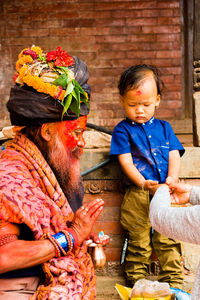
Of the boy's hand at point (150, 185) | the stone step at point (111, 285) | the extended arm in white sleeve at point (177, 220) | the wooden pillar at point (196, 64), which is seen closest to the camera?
the extended arm in white sleeve at point (177, 220)

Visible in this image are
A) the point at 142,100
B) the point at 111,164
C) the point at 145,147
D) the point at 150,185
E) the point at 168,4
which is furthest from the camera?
the point at 168,4

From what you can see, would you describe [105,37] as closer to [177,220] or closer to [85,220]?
[85,220]

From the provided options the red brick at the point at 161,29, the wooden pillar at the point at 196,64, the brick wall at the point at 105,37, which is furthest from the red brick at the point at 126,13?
the wooden pillar at the point at 196,64

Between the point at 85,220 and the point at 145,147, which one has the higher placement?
the point at 145,147

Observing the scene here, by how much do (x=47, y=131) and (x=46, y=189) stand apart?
349mm

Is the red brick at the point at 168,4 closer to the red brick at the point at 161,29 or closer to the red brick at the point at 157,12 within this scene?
the red brick at the point at 157,12

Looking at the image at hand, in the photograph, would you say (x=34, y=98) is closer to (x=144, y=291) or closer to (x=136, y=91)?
(x=136, y=91)

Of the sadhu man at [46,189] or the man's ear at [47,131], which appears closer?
the sadhu man at [46,189]

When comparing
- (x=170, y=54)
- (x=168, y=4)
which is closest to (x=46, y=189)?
(x=170, y=54)

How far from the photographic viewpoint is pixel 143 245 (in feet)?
10.8

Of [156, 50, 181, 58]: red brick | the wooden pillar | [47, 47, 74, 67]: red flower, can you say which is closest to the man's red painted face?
[47, 47, 74, 67]: red flower

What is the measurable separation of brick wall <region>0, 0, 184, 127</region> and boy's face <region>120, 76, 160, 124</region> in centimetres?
320

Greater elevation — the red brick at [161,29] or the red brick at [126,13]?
the red brick at [126,13]

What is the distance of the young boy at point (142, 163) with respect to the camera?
3.18m
